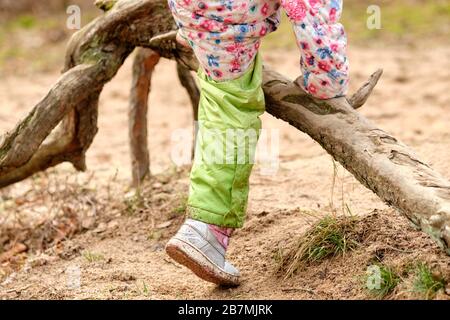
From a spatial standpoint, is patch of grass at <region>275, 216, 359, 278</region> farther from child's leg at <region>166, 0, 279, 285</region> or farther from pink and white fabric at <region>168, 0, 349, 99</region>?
pink and white fabric at <region>168, 0, 349, 99</region>

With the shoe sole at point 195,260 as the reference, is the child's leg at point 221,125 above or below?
above

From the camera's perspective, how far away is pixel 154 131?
6598mm

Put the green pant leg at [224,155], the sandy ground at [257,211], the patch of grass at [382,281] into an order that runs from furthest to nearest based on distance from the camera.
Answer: the sandy ground at [257,211], the green pant leg at [224,155], the patch of grass at [382,281]

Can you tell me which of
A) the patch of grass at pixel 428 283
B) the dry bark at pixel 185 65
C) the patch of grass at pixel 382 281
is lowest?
the patch of grass at pixel 382 281

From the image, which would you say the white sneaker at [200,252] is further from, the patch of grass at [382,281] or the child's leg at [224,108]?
the patch of grass at [382,281]

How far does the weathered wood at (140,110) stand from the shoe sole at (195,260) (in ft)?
5.86

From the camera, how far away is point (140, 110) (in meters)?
4.89

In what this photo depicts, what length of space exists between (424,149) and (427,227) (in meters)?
2.03

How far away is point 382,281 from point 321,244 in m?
0.43

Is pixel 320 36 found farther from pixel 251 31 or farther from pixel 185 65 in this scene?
pixel 185 65

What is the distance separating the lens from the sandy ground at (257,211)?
10.5 feet

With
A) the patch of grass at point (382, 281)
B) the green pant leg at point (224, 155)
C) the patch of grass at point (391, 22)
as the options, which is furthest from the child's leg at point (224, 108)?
the patch of grass at point (391, 22)

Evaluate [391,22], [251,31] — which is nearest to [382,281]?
[251,31]

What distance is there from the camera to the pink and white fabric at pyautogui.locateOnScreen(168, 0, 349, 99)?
300 centimetres
